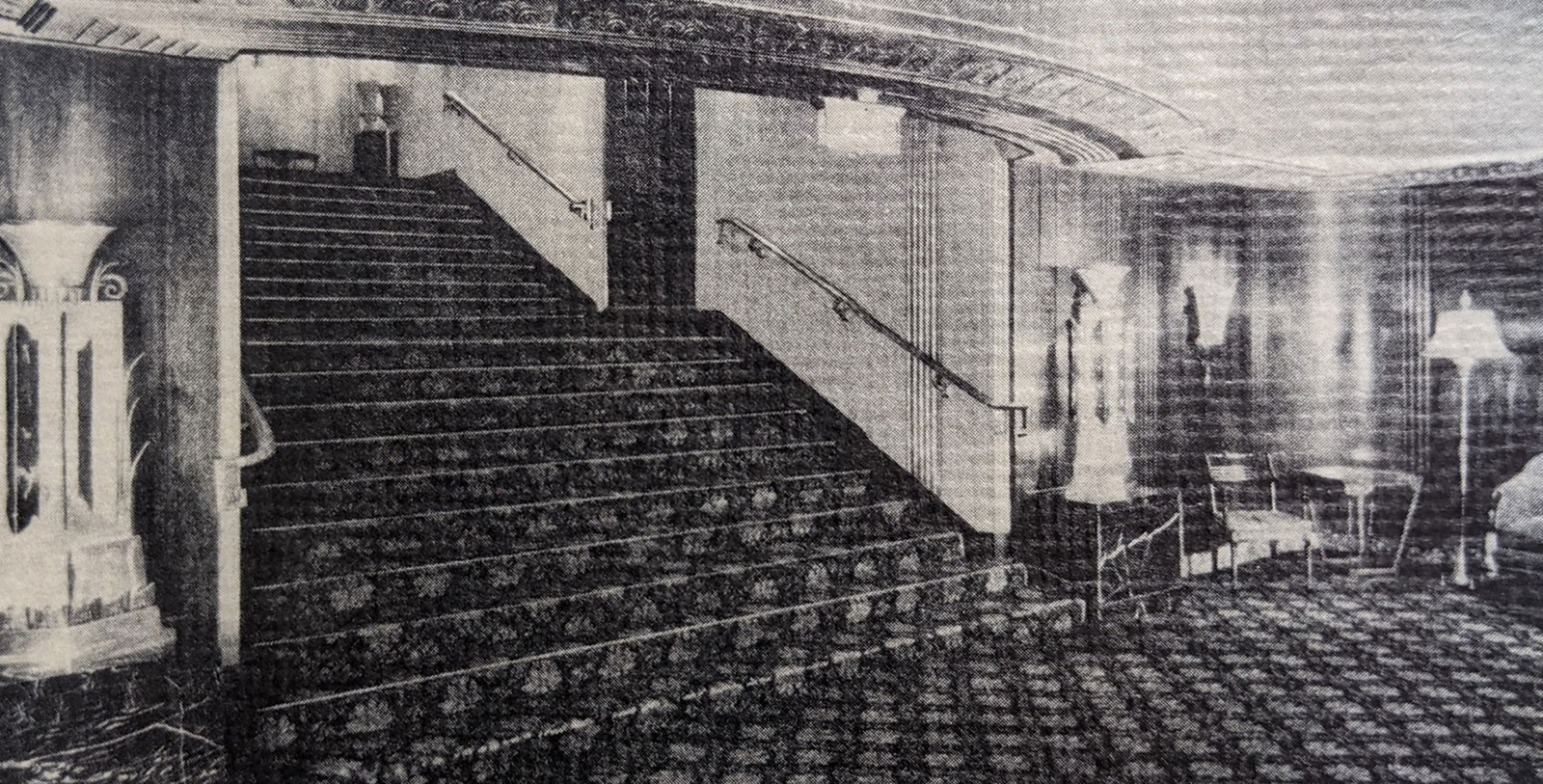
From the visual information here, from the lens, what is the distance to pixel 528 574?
11.4 feet

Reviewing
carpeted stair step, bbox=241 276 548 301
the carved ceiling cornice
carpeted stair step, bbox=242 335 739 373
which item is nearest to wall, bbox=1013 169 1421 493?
the carved ceiling cornice

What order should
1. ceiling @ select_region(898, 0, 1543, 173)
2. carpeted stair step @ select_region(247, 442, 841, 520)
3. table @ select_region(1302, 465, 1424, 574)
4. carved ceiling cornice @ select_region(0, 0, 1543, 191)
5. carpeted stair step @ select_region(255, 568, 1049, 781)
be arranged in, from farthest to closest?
table @ select_region(1302, 465, 1424, 574) → ceiling @ select_region(898, 0, 1543, 173) → carpeted stair step @ select_region(247, 442, 841, 520) → carpeted stair step @ select_region(255, 568, 1049, 781) → carved ceiling cornice @ select_region(0, 0, 1543, 191)

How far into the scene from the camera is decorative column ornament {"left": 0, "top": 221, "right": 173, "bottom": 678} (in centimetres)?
236

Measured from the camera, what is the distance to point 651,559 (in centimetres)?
378

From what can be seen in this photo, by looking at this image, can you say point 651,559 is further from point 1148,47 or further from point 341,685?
point 1148,47

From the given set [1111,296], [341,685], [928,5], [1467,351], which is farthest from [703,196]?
[1467,351]

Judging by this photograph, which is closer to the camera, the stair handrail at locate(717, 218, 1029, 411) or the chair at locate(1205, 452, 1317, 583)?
the stair handrail at locate(717, 218, 1029, 411)

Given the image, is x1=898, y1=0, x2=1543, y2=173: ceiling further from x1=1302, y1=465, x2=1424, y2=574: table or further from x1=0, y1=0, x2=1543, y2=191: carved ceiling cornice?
x1=1302, y1=465, x2=1424, y2=574: table

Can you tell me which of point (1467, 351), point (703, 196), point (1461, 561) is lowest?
point (1461, 561)

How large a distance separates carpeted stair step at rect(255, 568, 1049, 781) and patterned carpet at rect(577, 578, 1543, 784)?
0.11 meters

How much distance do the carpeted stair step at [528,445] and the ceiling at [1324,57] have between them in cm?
203

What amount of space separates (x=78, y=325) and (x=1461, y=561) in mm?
5332

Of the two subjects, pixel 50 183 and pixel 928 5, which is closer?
pixel 50 183

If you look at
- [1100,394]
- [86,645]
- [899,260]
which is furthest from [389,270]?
[1100,394]
